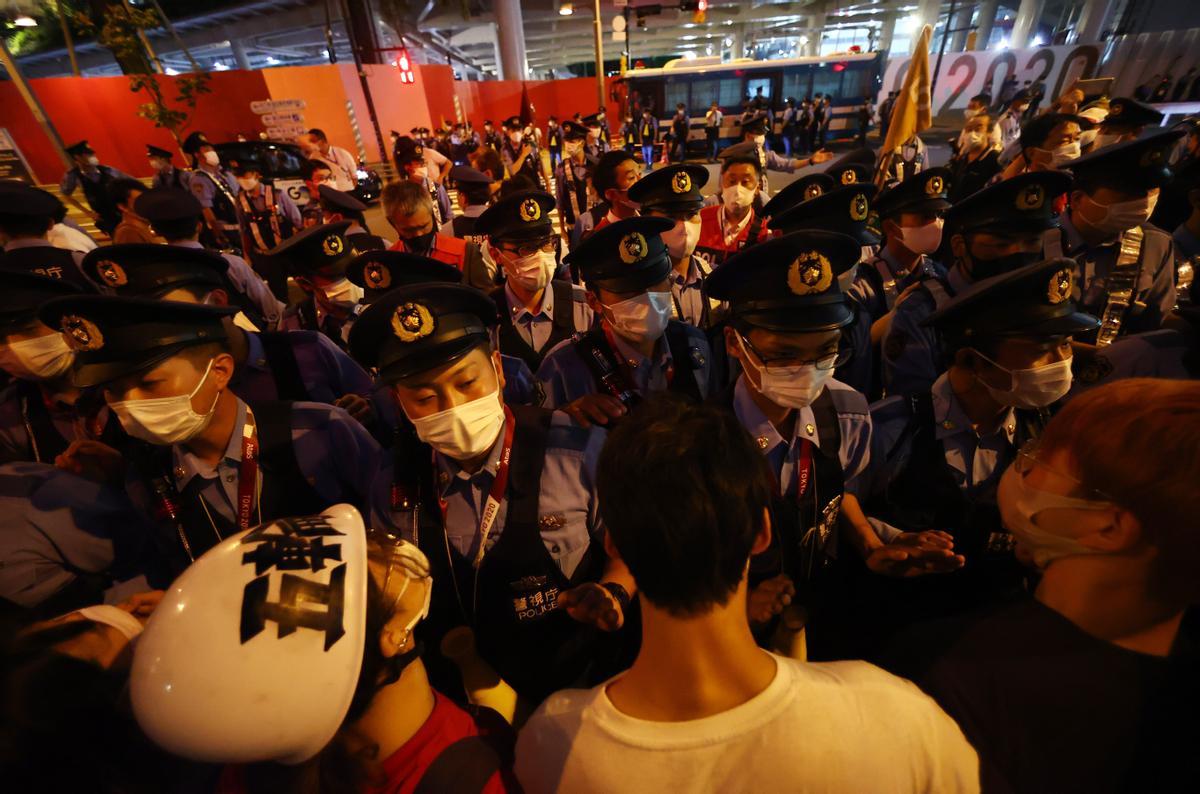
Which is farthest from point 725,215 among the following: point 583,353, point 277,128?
point 277,128

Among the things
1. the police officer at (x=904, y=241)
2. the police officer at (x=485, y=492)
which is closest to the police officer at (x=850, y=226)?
the police officer at (x=904, y=241)

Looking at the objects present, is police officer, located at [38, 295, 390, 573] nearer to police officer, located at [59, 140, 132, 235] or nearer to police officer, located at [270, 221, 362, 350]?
police officer, located at [270, 221, 362, 350]

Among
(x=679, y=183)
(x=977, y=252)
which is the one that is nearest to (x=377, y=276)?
(x=679, y=183)

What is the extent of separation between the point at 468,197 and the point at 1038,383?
6557mm

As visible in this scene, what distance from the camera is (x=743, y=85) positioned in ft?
60.1

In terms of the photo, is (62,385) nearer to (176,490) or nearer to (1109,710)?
(176,490)

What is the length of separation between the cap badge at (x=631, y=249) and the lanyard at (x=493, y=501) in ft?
4.02

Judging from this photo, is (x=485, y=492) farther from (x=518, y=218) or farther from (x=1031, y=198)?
(x=1031, y=198)

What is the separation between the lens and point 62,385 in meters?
2.61

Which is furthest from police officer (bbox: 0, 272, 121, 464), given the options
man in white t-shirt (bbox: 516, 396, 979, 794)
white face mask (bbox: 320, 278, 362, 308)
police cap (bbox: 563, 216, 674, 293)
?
man in white t-shirt (bbox: 516, 396, 979, 794)

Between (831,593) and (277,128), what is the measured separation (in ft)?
72.0

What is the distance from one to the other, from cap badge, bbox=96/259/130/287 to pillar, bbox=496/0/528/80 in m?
28.8

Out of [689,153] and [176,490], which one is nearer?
[176,490]

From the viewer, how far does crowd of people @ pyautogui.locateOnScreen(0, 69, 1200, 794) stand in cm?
90
